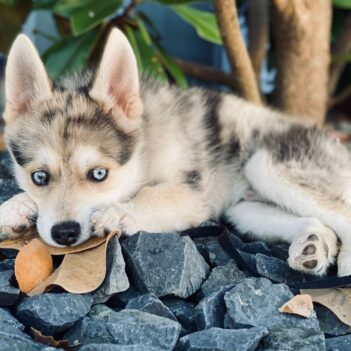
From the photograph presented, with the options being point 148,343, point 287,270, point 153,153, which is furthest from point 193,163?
point 148,343

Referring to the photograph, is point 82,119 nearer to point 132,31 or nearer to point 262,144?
point 262,144

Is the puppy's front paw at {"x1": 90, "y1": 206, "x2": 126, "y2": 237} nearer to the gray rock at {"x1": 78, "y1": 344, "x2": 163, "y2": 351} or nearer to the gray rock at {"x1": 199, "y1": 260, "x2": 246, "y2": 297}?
the gray rock at {"x1": 199, "y1": 260, "x2": 246, "y2": 297}

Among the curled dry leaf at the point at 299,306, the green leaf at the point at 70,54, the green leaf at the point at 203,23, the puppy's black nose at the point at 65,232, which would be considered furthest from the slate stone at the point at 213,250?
the green leaf at the point at 70,54

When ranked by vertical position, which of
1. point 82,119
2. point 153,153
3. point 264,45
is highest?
point 82,119

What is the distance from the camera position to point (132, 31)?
15.7ft

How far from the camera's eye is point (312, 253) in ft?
8.77

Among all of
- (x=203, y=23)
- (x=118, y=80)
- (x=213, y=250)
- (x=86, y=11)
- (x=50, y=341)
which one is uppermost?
(x=86, y=11)

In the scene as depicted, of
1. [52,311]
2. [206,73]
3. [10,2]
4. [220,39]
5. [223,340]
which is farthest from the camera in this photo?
[206,73]

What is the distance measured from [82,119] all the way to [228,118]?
1068 millimetres

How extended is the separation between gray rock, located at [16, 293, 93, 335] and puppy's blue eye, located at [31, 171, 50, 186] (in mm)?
670

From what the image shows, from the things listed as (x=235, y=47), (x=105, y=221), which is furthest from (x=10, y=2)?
(x=105, y=221)

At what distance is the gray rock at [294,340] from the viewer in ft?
6.91

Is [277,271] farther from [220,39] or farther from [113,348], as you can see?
[220,39]

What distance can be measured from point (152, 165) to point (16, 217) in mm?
744
